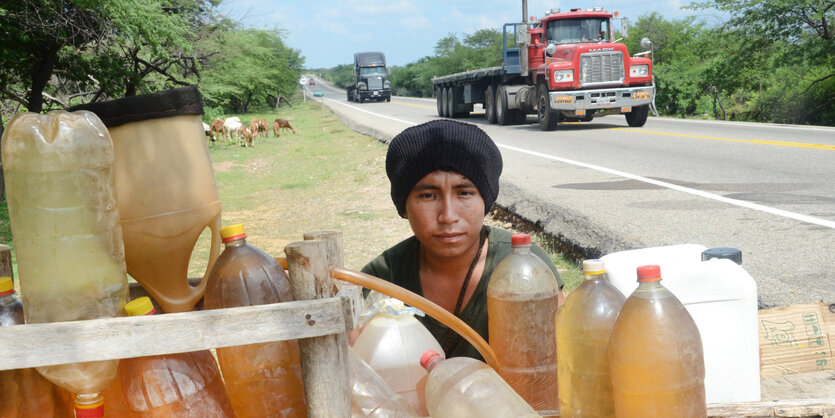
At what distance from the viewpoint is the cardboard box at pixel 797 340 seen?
2219mm

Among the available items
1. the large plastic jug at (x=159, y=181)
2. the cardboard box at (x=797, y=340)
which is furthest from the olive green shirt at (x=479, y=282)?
the large plastic jug at (x=159, y=181)

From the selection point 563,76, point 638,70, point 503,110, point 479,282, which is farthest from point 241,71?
point 479,282

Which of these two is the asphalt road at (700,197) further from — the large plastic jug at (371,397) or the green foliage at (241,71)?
the green foliage at (241,71)

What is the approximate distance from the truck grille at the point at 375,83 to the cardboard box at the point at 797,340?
58012mm

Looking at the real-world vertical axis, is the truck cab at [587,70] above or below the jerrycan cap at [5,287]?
above

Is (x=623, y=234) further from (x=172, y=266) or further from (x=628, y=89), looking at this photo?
(x=628, y=89)

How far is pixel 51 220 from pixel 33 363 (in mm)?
298

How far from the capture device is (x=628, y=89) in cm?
1806

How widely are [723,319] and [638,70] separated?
686 inches

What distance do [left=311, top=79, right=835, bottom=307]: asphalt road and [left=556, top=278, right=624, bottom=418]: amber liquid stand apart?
2866mm

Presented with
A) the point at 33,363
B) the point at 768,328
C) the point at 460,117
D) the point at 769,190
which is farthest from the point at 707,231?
the point at 460,117

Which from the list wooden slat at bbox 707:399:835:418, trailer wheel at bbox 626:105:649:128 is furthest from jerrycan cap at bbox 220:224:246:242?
trailer wheel at bbox 626:105:649:128

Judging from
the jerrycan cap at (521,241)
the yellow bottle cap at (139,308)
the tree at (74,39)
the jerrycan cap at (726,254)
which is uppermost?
the tree at (74,39)

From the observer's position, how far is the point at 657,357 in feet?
4.88
